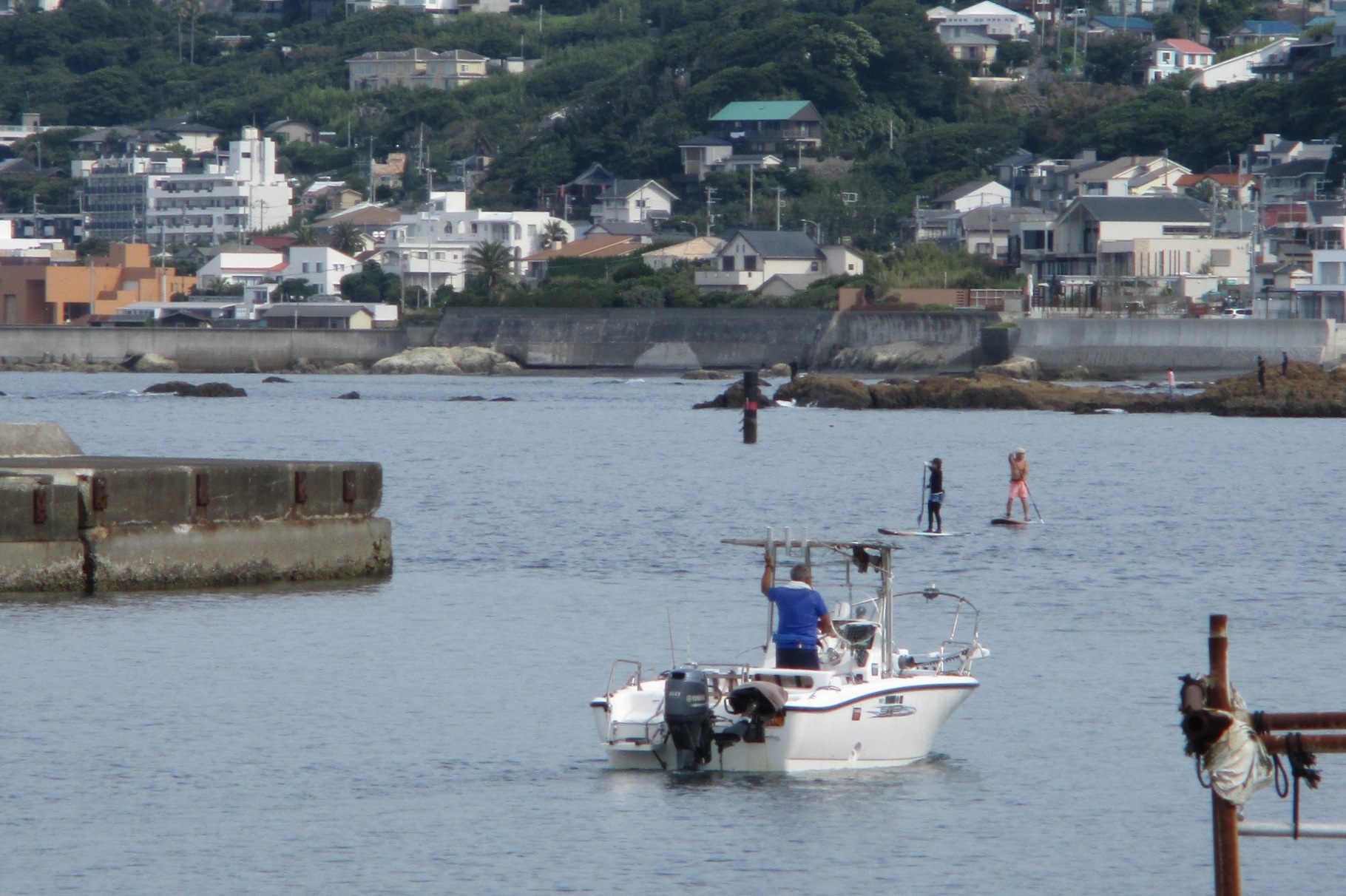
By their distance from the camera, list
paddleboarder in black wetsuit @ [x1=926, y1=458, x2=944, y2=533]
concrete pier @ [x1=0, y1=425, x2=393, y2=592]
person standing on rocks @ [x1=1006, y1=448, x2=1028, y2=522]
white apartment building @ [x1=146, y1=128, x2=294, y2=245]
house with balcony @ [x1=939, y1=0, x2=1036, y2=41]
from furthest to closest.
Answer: house with balcony @ [x1=939, y1=0, x2=1036, y2=41], white apartment building @ [x1=146, y1=128, x2=294, y2=245], person standing on rocks @ [x1=1006, y1=448, x2=1028, y2=522], paddleboarder in black wetsuit @ [x1=926, y1=458, x2=944, y2=533], concrete pier @ [x1=0, y1=425, x2=393, y2=592]

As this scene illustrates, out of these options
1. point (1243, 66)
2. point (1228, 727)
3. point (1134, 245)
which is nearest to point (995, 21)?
point (1243, 66)

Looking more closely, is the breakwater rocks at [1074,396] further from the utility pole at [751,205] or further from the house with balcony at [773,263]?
the utility pole at [751,205]

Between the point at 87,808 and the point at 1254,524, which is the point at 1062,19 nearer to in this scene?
the point at 1254,524

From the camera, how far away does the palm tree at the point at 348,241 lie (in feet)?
427

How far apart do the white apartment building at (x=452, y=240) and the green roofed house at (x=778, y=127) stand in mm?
17232

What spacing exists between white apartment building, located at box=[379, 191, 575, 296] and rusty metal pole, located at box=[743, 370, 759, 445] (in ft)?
220

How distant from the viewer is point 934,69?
14412 centimetres

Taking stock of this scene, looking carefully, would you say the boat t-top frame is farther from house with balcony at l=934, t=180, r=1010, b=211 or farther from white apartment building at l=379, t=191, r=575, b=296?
house with balcony at l=934, t=180, r=1010, b=211

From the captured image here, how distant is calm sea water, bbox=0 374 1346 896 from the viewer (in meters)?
12.0

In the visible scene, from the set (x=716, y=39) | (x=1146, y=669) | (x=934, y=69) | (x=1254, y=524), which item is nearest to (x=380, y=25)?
(x=716, y=39)

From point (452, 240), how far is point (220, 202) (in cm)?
3277

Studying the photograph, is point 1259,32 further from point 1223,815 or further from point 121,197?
point 1223,815

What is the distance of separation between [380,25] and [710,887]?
19669 cm

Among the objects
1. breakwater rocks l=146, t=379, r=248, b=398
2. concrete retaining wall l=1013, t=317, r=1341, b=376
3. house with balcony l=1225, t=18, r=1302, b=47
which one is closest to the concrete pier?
breakwater rocks l=146, t=379, r=248, b=398
